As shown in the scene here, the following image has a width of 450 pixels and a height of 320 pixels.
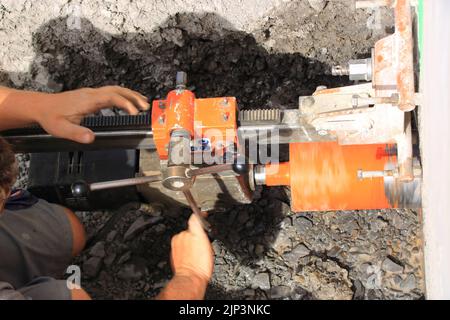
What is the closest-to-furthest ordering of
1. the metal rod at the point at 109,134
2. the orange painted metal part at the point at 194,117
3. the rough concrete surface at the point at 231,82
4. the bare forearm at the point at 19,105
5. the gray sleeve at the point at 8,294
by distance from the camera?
the gray sleeve at the point at 8,294 < the orange painted metal part at the point at 194,117 < the bare forearm at the point at 19,105 < the metal rod at the point at 109,134 < the rough concrete surface at the point at 231,82

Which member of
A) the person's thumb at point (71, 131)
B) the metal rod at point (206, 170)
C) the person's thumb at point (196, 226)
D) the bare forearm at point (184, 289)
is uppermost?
the person's thumb at point (71, 131)

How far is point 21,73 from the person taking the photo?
289cm

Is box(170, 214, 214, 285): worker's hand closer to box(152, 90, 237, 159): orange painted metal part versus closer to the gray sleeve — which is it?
box(152, 90, 237, 159): orange painted metal part

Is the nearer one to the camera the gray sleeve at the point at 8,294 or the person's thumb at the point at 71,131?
the gray sleeve at the point at 8,294

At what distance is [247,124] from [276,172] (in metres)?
0.22

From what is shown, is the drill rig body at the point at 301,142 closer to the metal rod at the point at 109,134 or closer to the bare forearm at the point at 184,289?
the metal rod at the point at 109,134

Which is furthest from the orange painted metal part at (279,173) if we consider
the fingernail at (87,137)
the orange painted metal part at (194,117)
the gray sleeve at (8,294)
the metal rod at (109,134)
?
the gray sleeve at (8,294)

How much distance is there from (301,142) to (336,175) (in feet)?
0.63

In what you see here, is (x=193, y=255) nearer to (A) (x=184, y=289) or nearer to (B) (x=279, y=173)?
(A) (x=184, y=289)

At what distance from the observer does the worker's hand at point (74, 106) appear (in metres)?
2.06

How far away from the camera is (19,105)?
84.4 inches

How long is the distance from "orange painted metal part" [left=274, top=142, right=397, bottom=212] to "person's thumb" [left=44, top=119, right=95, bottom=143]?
0.75 metres

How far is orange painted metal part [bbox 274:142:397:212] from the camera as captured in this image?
2125 mm

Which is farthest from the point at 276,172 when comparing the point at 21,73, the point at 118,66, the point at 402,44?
the point at 21,73
